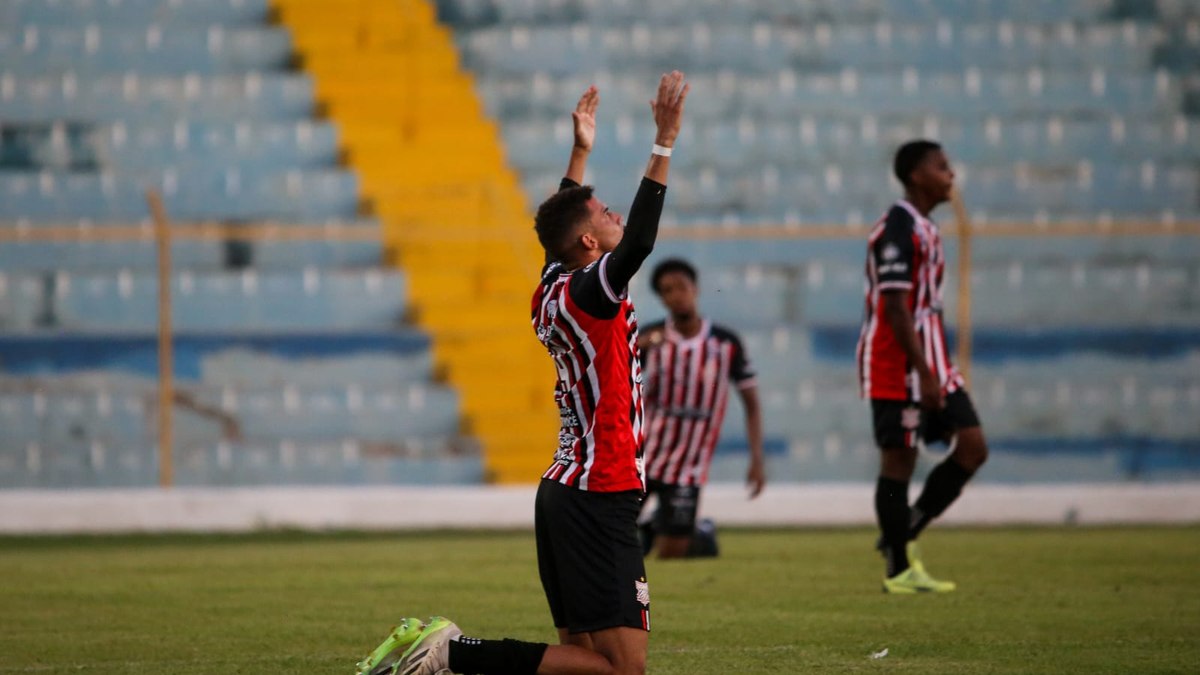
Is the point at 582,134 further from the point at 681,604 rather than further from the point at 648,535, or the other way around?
the point at 648,535

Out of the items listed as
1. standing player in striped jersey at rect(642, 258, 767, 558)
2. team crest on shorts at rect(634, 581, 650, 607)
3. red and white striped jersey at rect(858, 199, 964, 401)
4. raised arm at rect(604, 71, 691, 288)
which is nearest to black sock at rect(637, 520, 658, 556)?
standing player in striped jersey at rect(642, 258, 767, 558)

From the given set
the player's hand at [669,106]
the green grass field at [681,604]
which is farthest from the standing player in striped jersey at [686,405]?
the player's hand at [669,106]

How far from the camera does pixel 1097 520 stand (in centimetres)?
1352

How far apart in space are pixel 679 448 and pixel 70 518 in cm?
446

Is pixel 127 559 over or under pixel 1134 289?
under

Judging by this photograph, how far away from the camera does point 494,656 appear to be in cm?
546

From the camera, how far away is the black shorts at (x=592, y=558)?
535cm

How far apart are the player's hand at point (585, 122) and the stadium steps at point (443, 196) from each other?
24.8ft

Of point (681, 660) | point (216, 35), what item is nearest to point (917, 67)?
point (216, 35)

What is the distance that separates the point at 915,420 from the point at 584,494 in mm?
3371

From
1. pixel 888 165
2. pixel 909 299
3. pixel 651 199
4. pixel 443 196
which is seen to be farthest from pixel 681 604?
pixel 888 165

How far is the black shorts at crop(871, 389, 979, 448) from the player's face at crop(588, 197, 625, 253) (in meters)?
3.32

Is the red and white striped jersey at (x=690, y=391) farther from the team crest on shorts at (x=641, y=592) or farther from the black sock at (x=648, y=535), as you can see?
the team crest on shorts at (x=641, y=592)

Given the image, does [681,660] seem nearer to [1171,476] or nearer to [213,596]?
[213,596]
